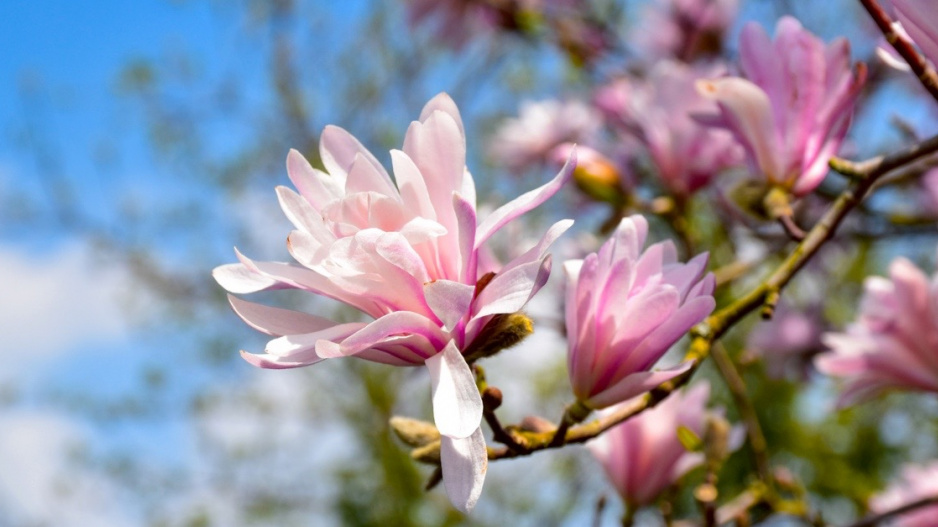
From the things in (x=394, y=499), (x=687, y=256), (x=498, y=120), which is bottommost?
(x=394, y=499)

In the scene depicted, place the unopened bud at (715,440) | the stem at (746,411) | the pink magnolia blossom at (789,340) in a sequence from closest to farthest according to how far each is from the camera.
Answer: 1. the unopened bud at (715,440)
2. the stem at (746,411)
3. the pink magnolia blossom at (789,340)

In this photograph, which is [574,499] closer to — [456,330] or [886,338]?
[886,338]

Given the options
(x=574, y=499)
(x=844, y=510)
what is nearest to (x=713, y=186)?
(x=574, y=499)

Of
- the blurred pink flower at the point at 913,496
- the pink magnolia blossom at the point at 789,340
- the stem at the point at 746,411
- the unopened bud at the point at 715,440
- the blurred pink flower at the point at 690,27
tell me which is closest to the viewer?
the unopened bud at the point at 715,440

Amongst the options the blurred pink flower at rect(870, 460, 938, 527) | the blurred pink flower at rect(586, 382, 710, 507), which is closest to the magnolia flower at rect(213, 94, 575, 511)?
the blurred pink flower at rect(586, 382, 710, 507)

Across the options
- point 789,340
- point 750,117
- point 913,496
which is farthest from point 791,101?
point 789,340

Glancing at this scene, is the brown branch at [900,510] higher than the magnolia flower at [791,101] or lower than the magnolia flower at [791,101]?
lower

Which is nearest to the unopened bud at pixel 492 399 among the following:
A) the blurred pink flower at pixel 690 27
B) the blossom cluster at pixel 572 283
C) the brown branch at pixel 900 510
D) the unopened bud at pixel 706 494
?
the blossom cluster at pixel 572 283

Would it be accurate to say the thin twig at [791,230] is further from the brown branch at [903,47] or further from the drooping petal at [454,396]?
the drooping petal at [454,396]
